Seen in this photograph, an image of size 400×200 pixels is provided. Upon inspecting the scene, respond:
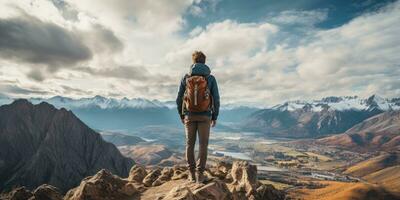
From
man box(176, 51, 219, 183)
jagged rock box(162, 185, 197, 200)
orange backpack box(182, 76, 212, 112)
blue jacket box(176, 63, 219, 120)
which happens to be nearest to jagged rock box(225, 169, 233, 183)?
man box(176, 51, 219, 183)

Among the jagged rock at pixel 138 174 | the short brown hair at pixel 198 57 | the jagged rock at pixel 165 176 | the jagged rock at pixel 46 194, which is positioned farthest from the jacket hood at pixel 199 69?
the jagged rock at pixel 138 174

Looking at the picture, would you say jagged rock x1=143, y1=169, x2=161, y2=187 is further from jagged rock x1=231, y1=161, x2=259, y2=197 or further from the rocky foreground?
jagged rock x1=231, y1=161, x2=259, y2=197

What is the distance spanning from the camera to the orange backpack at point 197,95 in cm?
1922

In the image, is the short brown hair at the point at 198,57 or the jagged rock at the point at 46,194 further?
the jagged rock at the point at 46,194

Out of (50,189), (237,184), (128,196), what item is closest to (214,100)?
(128,196)

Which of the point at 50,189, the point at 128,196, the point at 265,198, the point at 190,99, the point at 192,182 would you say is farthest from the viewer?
the point at 265,198

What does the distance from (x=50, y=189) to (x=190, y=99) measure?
77.5ft

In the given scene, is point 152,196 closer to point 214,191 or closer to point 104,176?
point 104,176

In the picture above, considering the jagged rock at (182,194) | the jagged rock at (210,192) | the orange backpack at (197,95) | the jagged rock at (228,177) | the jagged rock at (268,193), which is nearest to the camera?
the jagged rock at (182,194)

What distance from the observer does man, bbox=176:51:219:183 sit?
1928 cm

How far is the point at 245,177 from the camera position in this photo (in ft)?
136

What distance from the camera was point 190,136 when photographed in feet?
65.5

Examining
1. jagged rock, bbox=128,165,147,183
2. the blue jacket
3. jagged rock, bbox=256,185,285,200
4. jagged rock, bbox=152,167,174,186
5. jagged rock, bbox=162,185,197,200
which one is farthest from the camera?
jagged rock, bbox=256,185,285,200

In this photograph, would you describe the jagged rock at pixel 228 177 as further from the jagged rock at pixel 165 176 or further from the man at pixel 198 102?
the man at pixel 198 102
